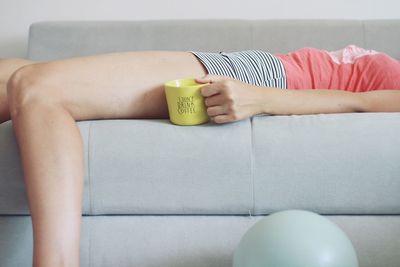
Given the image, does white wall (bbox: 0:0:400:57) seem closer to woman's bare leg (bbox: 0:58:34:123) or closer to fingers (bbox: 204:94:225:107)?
woman's bare leg (bbox: 0:58:34:123)

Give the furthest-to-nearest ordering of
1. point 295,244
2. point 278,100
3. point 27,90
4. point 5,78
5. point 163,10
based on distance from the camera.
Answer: point 163,10 < point 5,78 < point 278,100 < point 27,90 < point 295,244

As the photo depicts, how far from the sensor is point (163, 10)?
6.70 ft

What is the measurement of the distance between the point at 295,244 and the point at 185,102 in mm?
361

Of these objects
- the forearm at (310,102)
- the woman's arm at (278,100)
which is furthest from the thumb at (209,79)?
the forearm at (310,102)

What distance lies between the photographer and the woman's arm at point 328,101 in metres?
1.09

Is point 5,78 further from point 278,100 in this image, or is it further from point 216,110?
point 278,100

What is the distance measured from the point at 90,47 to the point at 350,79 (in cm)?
100

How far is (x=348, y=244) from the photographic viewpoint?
0.84 m

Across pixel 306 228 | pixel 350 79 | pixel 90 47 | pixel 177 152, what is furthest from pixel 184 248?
pixel 90 47

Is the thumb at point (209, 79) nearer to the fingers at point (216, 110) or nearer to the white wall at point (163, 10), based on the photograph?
the fingers at point (216, 110)

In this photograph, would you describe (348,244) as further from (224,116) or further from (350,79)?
(350,79)

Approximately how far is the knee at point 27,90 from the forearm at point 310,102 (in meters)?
0.45

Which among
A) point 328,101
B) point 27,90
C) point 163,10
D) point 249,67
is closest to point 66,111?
point 27,90

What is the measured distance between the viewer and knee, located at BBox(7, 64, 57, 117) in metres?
0.98
